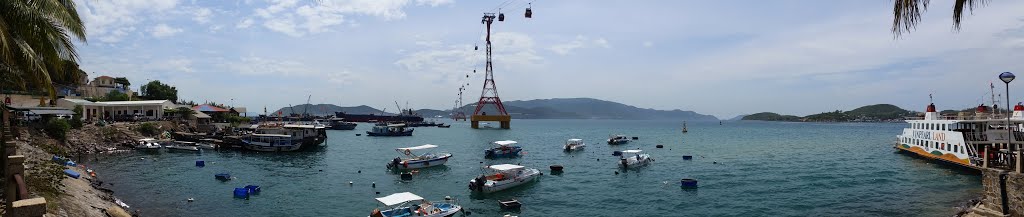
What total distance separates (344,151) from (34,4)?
63128 mm

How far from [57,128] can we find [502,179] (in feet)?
162

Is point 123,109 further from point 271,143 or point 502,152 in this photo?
point 502,152

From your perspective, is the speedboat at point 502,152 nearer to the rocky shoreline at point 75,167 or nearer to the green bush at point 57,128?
the rocky shoreline at point 75,167

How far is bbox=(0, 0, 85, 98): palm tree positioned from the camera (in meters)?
11.1

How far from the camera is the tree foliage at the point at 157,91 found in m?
114

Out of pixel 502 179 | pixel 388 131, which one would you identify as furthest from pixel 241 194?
pixel 388 131

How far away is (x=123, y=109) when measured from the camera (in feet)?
276

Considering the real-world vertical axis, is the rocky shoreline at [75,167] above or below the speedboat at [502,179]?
above

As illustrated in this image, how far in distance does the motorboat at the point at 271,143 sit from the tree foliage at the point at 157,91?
60.8m

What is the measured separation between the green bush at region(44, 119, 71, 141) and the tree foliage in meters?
61.7

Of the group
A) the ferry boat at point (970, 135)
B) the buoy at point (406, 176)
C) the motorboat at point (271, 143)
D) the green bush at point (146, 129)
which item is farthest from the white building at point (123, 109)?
the ferry boat at point (970, 135)

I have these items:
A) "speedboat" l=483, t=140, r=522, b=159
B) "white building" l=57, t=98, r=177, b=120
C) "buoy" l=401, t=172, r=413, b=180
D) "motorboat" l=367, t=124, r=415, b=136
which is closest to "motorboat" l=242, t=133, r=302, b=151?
"speedboat" l=483, t=140, r=522, b=159

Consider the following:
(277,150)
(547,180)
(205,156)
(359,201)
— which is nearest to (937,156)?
(547,180)

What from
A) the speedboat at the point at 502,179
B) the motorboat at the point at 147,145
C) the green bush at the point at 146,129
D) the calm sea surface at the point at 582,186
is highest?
the green bush at the point at 146,129
